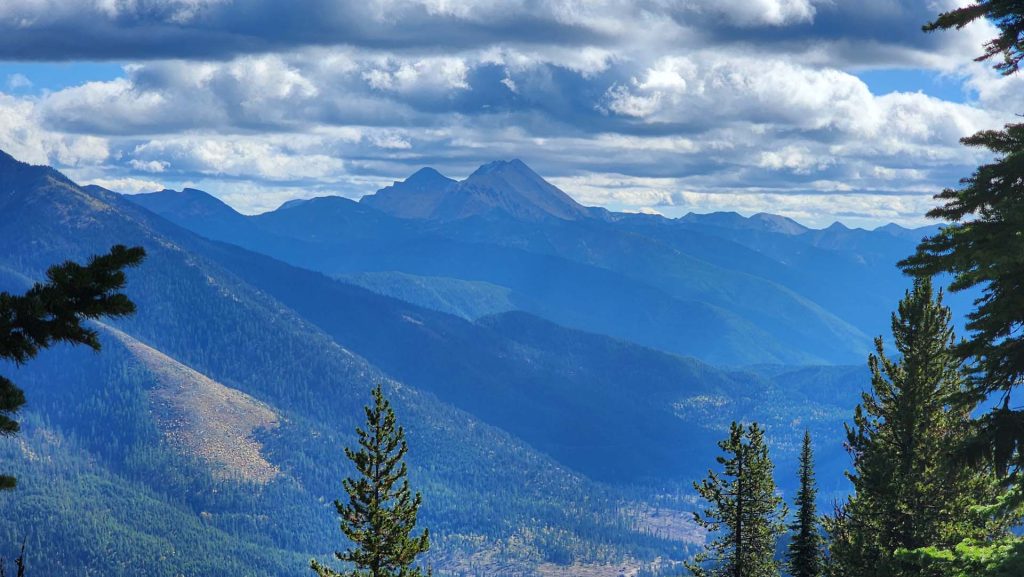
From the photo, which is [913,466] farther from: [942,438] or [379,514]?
[379,514]

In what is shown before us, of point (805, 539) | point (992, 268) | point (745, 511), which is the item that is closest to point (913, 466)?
point (745, 511)

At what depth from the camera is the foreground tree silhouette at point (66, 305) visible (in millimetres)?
16828

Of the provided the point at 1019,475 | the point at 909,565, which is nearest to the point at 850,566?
the point at 909,565

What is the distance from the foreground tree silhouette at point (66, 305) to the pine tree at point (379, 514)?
1848 cm

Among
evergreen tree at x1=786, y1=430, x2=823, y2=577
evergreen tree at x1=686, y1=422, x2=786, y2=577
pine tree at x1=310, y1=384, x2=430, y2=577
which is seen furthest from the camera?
evergreen tree at x1=786, y1=430, x2=823, y2=577

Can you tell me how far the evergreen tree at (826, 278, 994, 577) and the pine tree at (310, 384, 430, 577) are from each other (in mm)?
17337

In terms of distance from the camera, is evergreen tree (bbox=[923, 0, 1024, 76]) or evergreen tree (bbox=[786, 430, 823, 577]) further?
evergreen tree (bbox=[786, 430, 823, 577])

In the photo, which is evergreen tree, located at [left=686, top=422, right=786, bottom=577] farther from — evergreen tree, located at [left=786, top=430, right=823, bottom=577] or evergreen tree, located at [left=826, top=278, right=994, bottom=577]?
evergreen tree, located at [left=826, top=278, right=994, bottom=577]

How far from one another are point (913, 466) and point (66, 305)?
A: 32781 mm

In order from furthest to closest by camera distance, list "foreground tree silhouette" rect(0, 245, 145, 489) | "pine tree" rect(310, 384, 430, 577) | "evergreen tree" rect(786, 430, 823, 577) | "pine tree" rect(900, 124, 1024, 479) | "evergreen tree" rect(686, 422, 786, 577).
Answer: "evergreen tree" rect(786, 430, 823, 577), "evergreen tree" rect(686, 422, 786, 577), "pine tree" rect(310, 384, 430, 577), "pine tree" rect(900, 124, 1024, 479), "foreground tree silhouette" rect(0, 245, 145, 489)

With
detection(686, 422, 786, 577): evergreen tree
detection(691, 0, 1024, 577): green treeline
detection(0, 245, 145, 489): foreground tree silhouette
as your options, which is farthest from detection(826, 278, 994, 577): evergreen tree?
detection(0, 245, 145, 489): foreground tree silhouette

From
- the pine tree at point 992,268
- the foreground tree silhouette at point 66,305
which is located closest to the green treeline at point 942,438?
the pine tree at point 992,268

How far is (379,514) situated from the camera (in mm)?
36562

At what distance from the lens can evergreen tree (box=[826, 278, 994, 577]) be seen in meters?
38.3
